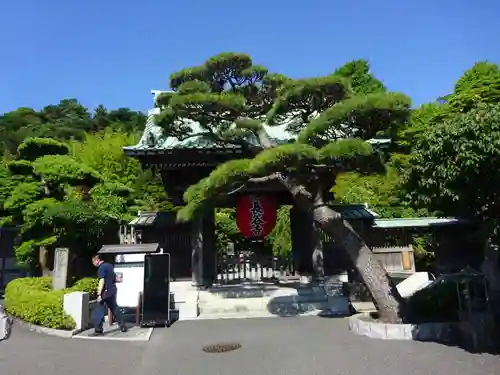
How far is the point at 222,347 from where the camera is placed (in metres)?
7.70

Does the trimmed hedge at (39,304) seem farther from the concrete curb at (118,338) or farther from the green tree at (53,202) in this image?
the green tree at (53,202)

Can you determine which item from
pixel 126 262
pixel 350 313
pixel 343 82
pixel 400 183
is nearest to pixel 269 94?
pixel 343 82

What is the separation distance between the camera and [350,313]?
11.0 metres

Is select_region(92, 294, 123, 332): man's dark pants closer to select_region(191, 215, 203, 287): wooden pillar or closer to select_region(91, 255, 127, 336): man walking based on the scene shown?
select_region(91, 255, 127, 336): man walking

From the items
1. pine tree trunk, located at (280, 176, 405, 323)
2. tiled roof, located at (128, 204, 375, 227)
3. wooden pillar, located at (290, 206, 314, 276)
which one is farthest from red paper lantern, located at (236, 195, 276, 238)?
pine tree trunk, located at (280, 176, 405, 323)

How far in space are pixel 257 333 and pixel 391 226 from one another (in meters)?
8.21

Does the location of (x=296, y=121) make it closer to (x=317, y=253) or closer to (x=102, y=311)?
(x=317, y=253)

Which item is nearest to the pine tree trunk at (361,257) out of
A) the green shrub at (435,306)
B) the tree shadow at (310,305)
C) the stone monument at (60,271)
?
the green shrub at (435,306)

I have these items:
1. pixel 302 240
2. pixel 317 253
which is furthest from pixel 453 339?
pixel 302 240

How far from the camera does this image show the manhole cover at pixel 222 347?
747cm

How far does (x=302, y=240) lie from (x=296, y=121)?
5893 millimetres

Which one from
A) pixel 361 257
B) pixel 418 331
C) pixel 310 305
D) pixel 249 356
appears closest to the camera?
pixel 249 356

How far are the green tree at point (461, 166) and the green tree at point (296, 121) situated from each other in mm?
1446

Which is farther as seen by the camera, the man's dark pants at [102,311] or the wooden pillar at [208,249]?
the wooden pillar at [208,249]
